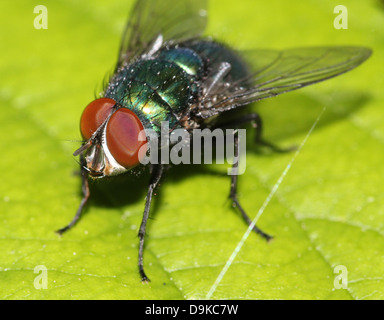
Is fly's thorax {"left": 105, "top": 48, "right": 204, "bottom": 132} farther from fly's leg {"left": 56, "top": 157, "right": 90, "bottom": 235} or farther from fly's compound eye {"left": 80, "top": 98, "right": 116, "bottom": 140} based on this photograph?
fly's leg {"left": 56, "top": 157, "right": 90, "bottom": 235}

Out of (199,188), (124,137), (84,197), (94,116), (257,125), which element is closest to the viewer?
(124,137)

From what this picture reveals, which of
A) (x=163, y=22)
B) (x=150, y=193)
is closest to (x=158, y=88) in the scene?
(x=150, y=193)

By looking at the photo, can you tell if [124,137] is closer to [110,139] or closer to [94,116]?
[110,139]

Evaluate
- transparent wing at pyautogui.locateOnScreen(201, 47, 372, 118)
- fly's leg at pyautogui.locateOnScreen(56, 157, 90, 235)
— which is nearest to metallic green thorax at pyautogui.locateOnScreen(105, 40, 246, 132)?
transparent wing at pyautogui.locateOnScreen(201, 47, 372, 118)

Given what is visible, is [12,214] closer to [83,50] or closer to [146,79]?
[146,79]

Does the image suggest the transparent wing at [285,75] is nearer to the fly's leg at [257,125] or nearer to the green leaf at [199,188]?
the fly's leg at [257,125]

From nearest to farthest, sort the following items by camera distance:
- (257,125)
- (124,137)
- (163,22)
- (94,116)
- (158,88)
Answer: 1. (124,137)
2. (94,116)
3. (158,88)
4. (257,125)
5. (163,22)

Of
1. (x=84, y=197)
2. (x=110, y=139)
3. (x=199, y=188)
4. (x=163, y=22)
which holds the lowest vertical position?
(x=199, y=188)
